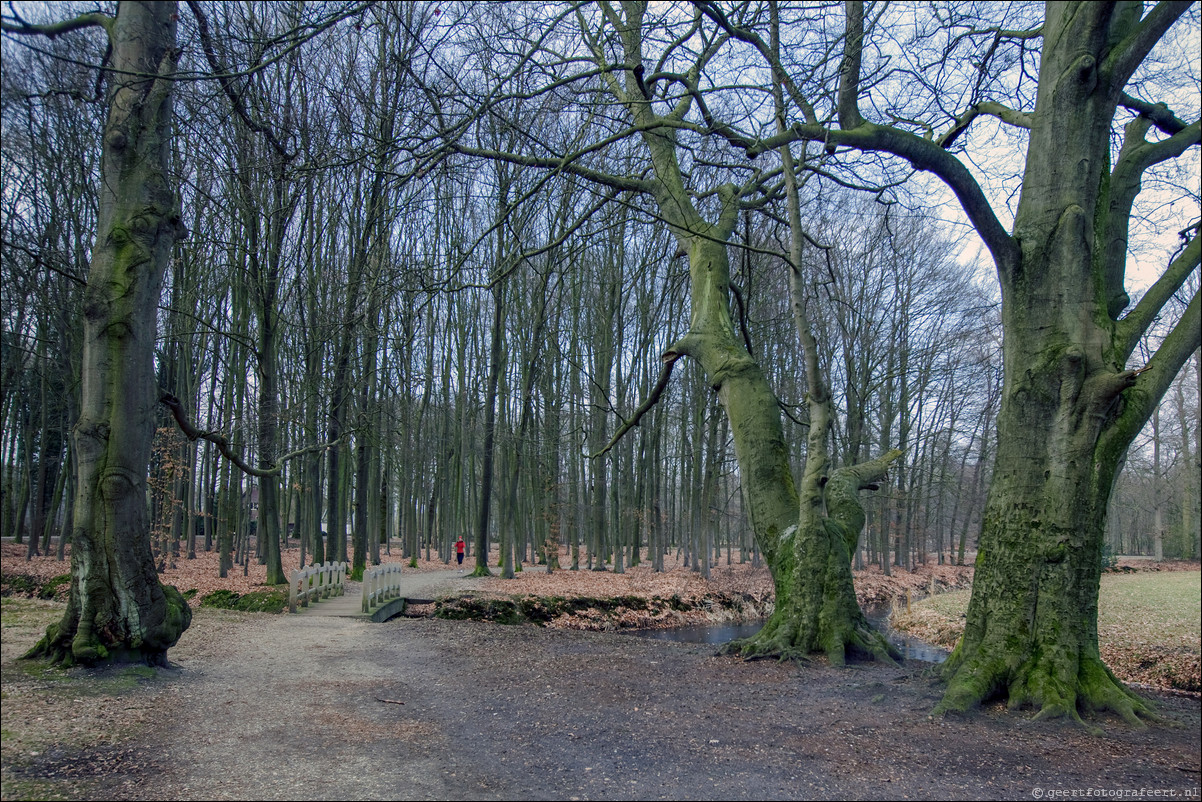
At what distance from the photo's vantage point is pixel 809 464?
7.80m

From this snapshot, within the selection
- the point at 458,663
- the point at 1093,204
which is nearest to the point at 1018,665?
the point at 1093,204

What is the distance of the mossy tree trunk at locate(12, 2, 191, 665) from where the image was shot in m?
6.00

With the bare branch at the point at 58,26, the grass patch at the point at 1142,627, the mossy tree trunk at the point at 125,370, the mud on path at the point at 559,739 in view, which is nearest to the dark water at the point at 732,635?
the grass patch at the point at 1142,627

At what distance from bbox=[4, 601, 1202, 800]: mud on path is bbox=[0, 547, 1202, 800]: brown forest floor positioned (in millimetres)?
18

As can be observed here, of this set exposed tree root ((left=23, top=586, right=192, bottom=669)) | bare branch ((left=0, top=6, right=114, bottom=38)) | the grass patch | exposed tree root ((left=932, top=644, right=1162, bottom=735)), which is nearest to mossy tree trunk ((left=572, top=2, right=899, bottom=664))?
exposed tree root ((left=932, top=644, right=1162, bottom=735))

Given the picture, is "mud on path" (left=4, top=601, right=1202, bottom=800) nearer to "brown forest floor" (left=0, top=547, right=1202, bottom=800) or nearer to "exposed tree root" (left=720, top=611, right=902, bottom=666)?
"brown forest floor" (left=0, top=547, right=1202, bottom=800)

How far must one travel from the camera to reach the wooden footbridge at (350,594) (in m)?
13.1

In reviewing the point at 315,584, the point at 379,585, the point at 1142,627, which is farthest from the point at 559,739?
the point at 1142,627

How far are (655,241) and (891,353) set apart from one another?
9728 millimetres

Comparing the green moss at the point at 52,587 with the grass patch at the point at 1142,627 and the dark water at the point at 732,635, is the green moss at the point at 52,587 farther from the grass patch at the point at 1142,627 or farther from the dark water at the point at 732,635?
the grass patch at the point at 1142,627

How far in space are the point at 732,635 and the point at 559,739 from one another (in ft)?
38.1

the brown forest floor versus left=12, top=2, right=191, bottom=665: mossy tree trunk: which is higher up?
left=12, top=2, right=191, bottom=665: mossy tree trunk

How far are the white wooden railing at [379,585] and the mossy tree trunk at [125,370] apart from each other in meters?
6.94

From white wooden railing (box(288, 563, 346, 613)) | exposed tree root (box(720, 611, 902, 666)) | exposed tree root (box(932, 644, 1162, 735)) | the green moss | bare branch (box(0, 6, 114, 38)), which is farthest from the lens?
white wooden railing (box(288, 563, 346, 613))
